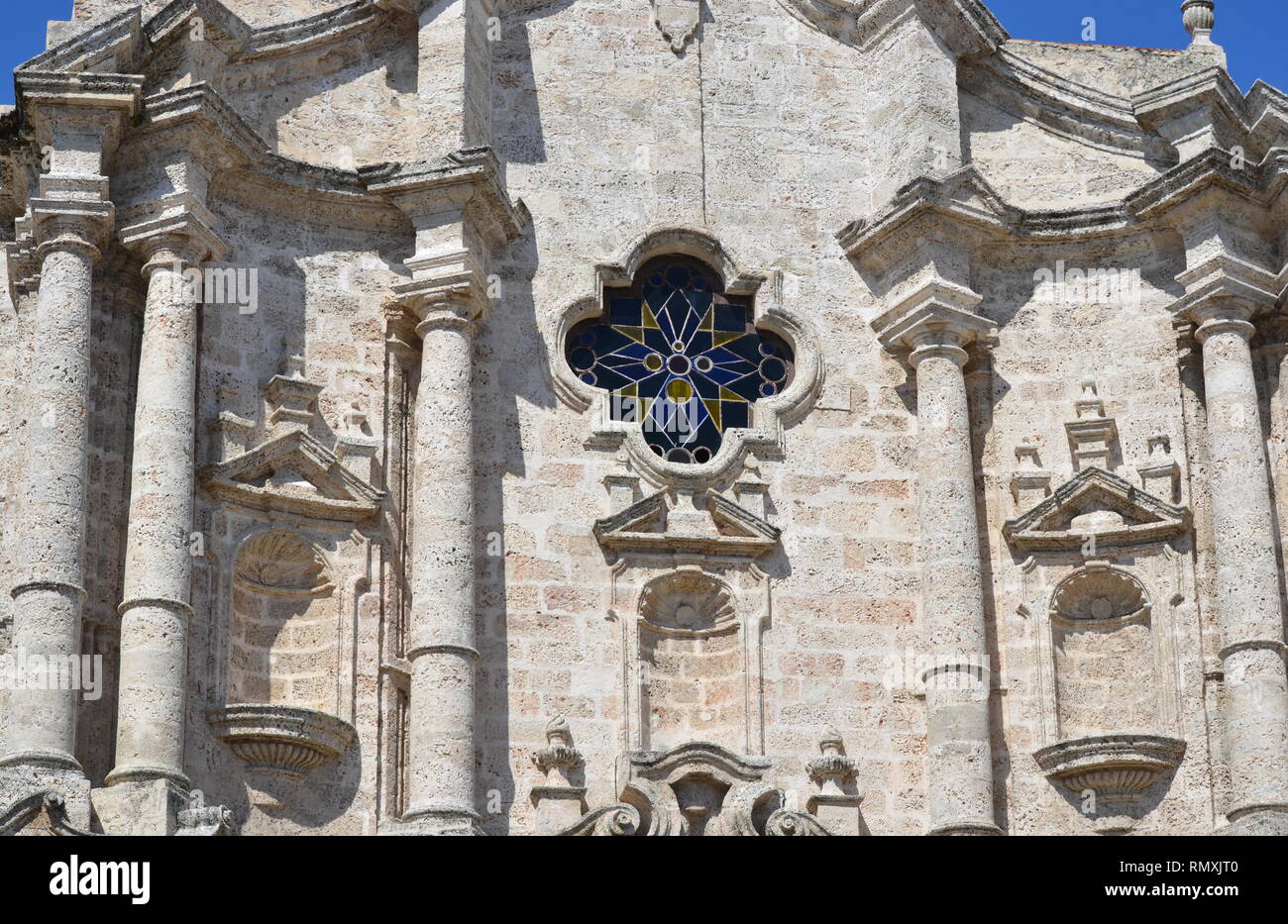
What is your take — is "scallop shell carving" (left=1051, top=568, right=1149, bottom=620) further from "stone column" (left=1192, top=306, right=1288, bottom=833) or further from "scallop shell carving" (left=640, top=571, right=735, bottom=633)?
"scallop shell carving" (left=640, top=571, right=735, bottom=633)

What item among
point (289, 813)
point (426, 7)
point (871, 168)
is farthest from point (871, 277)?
point (289, 813)

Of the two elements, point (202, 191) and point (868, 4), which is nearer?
point (202, 191)

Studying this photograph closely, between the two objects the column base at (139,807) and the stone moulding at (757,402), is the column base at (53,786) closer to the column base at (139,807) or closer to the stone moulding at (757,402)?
the column base at (139,807)

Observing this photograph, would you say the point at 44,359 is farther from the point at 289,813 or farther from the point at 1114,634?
the point at 1114,634

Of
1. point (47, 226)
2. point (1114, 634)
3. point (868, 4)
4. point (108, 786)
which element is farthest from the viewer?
point (868, 4)

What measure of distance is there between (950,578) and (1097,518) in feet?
4.71

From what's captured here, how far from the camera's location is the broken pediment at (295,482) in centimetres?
2078

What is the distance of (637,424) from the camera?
22094 mm

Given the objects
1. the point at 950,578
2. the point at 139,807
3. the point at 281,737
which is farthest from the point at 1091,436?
the point at 139,807

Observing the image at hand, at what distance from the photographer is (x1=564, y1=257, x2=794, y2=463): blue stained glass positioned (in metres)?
22.3

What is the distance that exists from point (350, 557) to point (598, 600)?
192cm

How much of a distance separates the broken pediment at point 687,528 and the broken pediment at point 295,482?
189cm

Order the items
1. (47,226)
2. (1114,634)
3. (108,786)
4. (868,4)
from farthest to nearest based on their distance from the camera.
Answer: (868,4) < (1114,634) < (47,226) < (108,786)

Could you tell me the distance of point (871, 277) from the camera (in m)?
22.9
